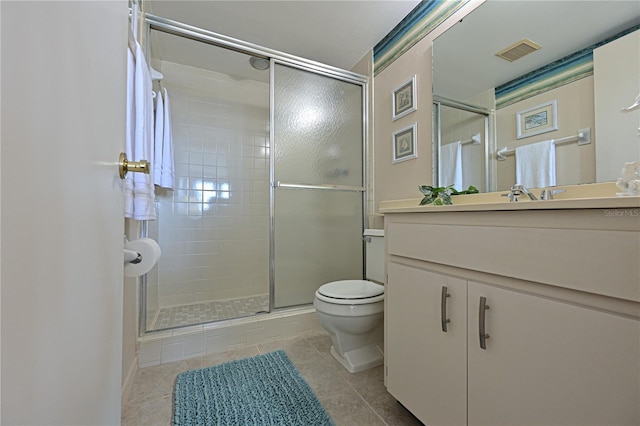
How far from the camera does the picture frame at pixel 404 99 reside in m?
1.79

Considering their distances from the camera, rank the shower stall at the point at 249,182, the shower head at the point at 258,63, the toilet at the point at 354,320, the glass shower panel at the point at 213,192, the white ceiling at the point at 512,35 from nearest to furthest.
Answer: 1. the white ceiling at the point at 512,35
2. the toilet at the point at 354,320
3. the shower stall at the point at 249,182
4. the shower head at the point at 258,63
5. the glass shower panel at the point at 213,192

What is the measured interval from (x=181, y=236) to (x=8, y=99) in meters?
2.47

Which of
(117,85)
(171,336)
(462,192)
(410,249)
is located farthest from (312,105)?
(171,336)

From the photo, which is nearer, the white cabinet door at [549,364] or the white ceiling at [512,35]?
the white cabinet door at [549,364]

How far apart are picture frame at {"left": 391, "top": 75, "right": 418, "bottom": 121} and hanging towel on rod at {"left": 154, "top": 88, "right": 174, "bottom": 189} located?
162 centimetres

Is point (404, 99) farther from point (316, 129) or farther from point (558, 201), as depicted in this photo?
point (558, 201)

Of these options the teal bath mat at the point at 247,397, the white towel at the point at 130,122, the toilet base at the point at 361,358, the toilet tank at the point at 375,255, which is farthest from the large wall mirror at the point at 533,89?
the white towel at the point at 130,122

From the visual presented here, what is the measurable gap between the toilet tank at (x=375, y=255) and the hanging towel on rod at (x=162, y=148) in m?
1.46

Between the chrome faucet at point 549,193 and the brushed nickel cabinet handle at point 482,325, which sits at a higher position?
the chrome faucet at point 549,193

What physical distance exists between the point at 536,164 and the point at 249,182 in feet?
7.48

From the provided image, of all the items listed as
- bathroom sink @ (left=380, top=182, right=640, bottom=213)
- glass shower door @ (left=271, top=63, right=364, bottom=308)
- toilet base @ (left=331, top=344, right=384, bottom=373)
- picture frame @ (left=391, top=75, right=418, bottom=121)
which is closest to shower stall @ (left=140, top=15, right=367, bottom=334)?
glass shower door @ (left=271, top=63, right=364, bottom=308)

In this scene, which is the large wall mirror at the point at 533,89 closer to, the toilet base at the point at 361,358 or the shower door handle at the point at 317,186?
the shower door handle at the point at 317,186

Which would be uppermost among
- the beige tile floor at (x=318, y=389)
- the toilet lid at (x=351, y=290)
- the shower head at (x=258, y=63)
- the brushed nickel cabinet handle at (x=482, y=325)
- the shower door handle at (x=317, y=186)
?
the shower head at (x=258, y=63)

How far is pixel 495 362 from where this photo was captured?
741mm
